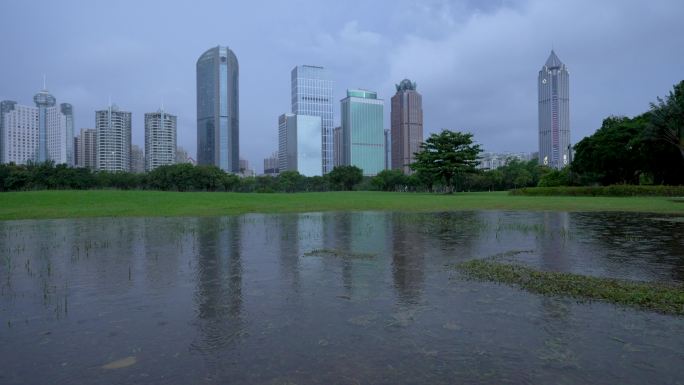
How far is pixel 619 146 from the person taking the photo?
162 ft

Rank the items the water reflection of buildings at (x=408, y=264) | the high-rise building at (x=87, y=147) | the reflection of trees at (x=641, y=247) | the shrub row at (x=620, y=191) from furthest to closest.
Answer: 1. the high-rise building at (x=87, y=147)
2. the shrub row at (x=620, y=191)
3. the reflection of trees at (x=641, y=247)
4. the water reflection of buildings at (x=408, y=264)

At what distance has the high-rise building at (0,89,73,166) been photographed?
116 meters

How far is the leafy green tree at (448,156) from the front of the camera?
5609cm

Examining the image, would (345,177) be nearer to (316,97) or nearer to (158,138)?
(158,138)

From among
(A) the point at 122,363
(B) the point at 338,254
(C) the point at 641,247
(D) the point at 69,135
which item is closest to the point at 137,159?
(D) the point at 69,135

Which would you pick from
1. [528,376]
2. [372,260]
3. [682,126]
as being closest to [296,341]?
[528,376]

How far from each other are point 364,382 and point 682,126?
45227 millimetres

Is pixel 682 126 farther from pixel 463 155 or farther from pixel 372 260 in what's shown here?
pixel 372 260

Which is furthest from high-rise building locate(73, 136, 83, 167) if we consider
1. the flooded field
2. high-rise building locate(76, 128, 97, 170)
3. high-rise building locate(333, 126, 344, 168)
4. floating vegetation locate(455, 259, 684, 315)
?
floating vegetation locate(455, 259, 684, 315)

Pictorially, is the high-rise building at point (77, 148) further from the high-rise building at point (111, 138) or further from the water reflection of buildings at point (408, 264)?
the water reflection of buildings at point (408, 264)

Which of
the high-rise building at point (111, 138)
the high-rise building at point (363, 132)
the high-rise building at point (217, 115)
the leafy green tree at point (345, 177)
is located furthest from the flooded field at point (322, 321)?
the high-rise building at point (217, 115)

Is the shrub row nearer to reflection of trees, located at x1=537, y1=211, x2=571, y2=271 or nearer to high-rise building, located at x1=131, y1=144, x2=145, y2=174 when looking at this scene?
reflection of trees, located at x1=537, y1=211, x2=571, y2=271

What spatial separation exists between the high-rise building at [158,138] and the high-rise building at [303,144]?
40664 mm

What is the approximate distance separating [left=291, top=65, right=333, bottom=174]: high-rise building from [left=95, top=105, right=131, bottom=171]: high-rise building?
68438mm
